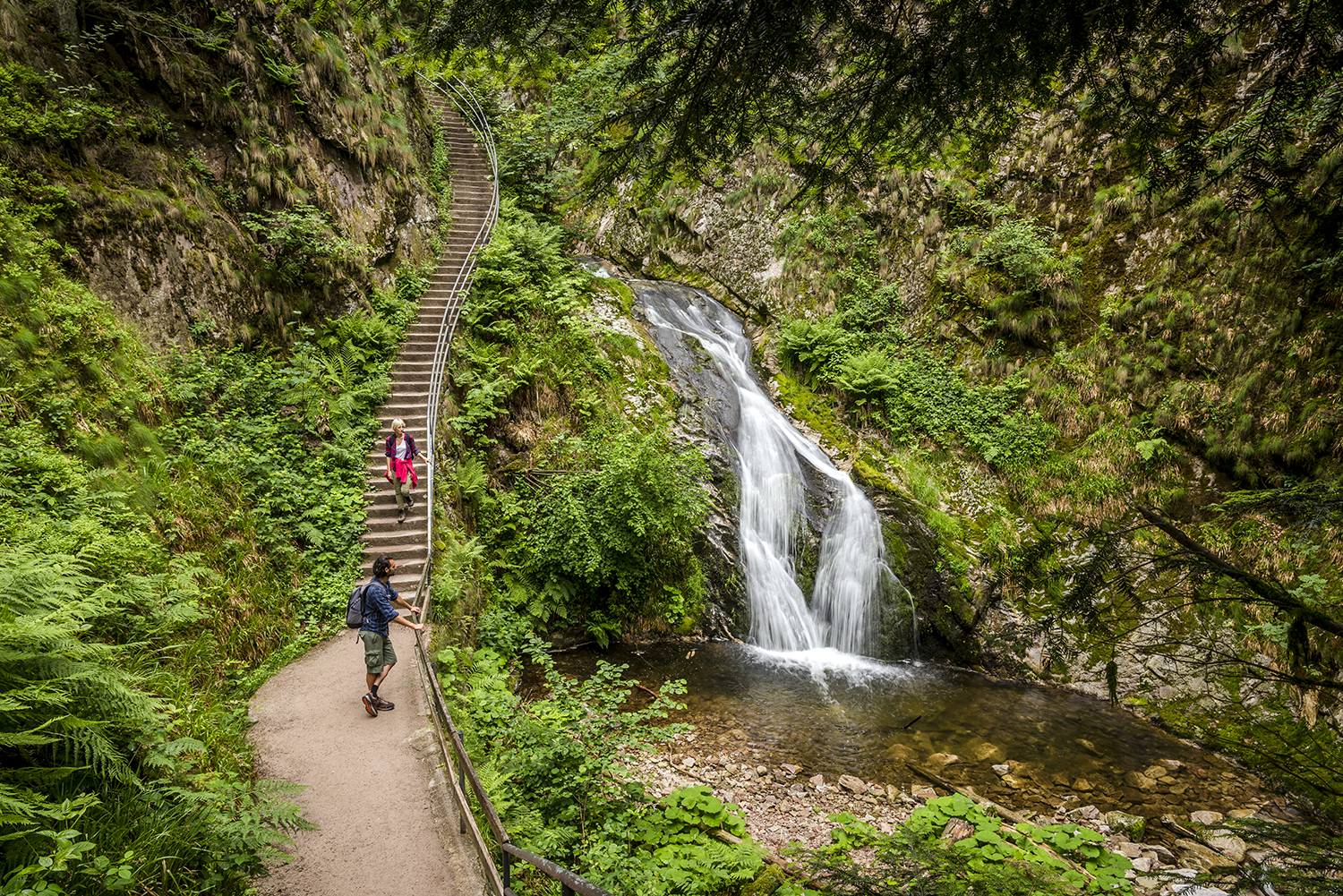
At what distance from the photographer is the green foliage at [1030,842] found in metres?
5.57

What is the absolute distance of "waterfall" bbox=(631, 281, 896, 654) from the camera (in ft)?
36.4

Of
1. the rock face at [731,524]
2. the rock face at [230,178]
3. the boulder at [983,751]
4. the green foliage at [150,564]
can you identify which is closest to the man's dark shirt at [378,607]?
the green foliage at [150,564]

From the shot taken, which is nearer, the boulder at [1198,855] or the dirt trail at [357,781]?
the dirt trail at [357,781]

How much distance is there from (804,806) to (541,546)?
542 centimetres

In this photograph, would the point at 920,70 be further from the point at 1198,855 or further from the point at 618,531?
the point at 1198,855

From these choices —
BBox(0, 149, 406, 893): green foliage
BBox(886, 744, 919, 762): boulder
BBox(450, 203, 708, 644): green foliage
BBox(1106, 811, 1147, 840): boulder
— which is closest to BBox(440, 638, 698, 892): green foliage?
BBox(0, 149, 406, 893): green foliage

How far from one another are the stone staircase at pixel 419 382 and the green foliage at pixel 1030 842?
22.4ft

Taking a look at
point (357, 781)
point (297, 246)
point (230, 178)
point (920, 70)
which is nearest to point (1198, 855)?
point (920, 70)

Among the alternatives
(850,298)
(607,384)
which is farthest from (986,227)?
(607,384)

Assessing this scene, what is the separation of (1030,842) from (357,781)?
6641mm

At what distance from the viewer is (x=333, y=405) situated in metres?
9.76

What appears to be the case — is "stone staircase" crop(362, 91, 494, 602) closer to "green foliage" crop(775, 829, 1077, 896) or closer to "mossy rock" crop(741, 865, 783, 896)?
"mossy rock" crop(741, 865, 783, 896)

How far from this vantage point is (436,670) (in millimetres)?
6883

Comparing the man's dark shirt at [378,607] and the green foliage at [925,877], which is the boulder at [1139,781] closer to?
the green foliage at [925,877]
